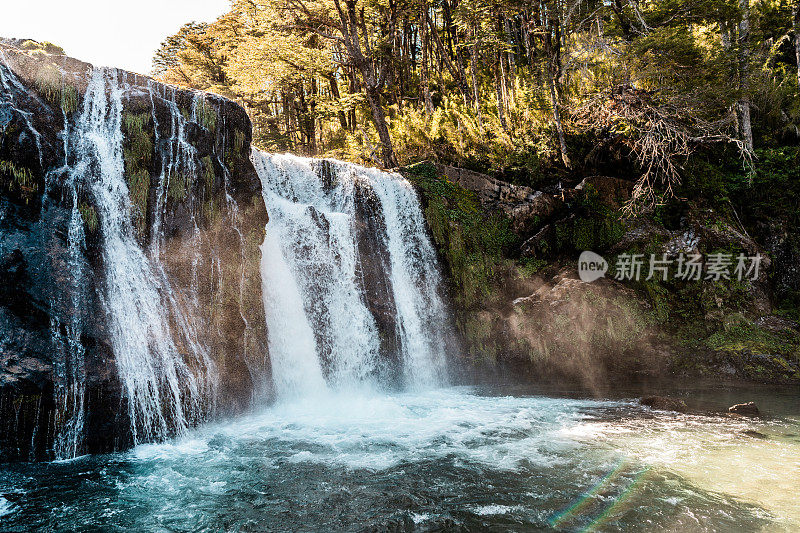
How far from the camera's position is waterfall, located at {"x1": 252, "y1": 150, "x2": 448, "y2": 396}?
1076 centimetres

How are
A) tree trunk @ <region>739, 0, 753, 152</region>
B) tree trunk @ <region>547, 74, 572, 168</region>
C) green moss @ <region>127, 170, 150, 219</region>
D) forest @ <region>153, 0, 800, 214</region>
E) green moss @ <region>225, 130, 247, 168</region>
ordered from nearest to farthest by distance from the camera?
green moss @ <region>127, 170, 150, 219</region>
green moss @ <region>225, 130, 247, 168</region>
forest @ <region>153, 0, 800, 214</region>
tree trunk @ <region>739, 0, 753, 152</region>
tree trunk @ <region>547, 74, 572, 168</region>

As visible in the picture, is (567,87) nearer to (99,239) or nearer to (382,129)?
(382,129)

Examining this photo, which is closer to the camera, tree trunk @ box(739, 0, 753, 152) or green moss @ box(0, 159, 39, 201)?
green moss @ box(0, 159, 39, 201)

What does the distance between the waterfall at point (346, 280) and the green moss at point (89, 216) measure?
136 inches

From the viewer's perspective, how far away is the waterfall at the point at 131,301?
7820 mm

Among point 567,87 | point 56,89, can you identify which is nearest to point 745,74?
point 567,87

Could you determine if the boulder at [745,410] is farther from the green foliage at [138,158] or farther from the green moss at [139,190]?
the green moss at [139,190]

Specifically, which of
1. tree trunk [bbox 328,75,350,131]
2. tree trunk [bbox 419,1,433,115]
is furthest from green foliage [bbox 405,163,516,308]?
tree trunk [bbox 328,75,350,131]

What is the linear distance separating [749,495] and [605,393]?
561 cm

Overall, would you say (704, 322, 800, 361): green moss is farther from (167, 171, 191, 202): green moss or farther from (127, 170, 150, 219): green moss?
(127, 170, 150, 219): green moss

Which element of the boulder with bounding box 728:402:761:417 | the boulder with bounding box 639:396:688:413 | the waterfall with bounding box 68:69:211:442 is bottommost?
the boulder with bounding box 728:402:761:417

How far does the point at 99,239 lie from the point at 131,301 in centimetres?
119

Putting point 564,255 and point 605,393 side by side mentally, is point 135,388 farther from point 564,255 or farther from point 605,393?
point 564,255

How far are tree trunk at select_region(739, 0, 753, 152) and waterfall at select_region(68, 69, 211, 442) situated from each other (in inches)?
620
